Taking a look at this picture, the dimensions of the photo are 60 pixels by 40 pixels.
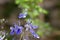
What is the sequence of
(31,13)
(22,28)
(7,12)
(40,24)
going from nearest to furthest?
1. (22,28)
2. (31,13)
3. (40,24)
4. (7,12)

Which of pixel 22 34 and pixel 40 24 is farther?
pixel 40 24

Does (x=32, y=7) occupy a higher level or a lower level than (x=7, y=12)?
higher

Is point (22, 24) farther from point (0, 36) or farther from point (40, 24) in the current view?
point (40, 24)

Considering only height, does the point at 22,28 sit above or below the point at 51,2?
above

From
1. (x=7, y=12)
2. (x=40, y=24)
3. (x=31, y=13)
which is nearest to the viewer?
(x=31, y=13)

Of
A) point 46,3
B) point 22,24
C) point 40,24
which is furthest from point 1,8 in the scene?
point 22,24

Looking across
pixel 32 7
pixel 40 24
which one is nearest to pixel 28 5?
pixel 32 7

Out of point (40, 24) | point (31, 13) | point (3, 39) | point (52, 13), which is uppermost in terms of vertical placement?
point (3, 39)

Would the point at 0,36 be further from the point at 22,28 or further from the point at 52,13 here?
the point at 52,13

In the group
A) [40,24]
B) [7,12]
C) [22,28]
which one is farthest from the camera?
[7,12]
